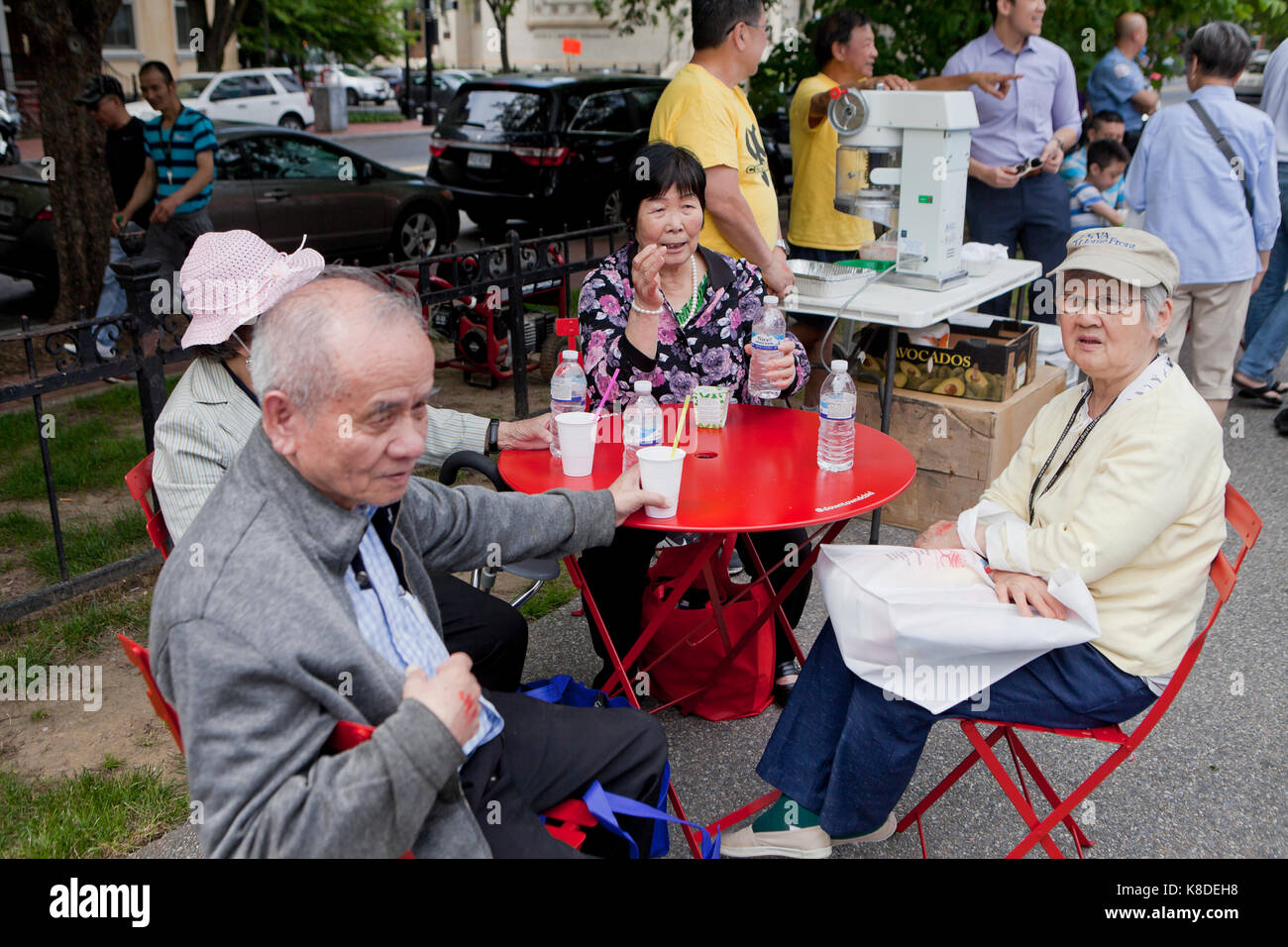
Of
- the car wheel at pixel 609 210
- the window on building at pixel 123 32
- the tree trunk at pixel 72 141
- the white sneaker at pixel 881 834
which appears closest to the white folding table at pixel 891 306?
the white sneaker at pixel 881 834

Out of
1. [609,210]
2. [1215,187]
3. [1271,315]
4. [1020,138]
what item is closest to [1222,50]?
[1215,187]

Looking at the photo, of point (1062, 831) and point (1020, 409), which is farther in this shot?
point (1020, 409)

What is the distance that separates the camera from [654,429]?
2713 millimetres

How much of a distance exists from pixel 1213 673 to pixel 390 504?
292cm

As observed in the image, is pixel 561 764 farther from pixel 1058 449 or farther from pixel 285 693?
pixel 1058 449

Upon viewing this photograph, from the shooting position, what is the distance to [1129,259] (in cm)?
232

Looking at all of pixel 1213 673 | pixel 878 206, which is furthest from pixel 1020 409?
pixel 1213 673

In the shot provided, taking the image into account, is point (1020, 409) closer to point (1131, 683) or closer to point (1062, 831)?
point (1062, 831)

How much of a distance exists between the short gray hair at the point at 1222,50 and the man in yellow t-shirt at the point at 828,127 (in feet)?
3.05

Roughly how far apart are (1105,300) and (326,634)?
5.86 feet

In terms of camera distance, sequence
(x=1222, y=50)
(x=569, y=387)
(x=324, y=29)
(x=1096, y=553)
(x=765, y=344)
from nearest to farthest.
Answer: (x=1096, y=553)
(x=569, y=387)
(x=765, y=344)
(x=1222, y=50)
(x=324, y=29)

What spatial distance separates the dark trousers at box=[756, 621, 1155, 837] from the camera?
2221 millimetres
